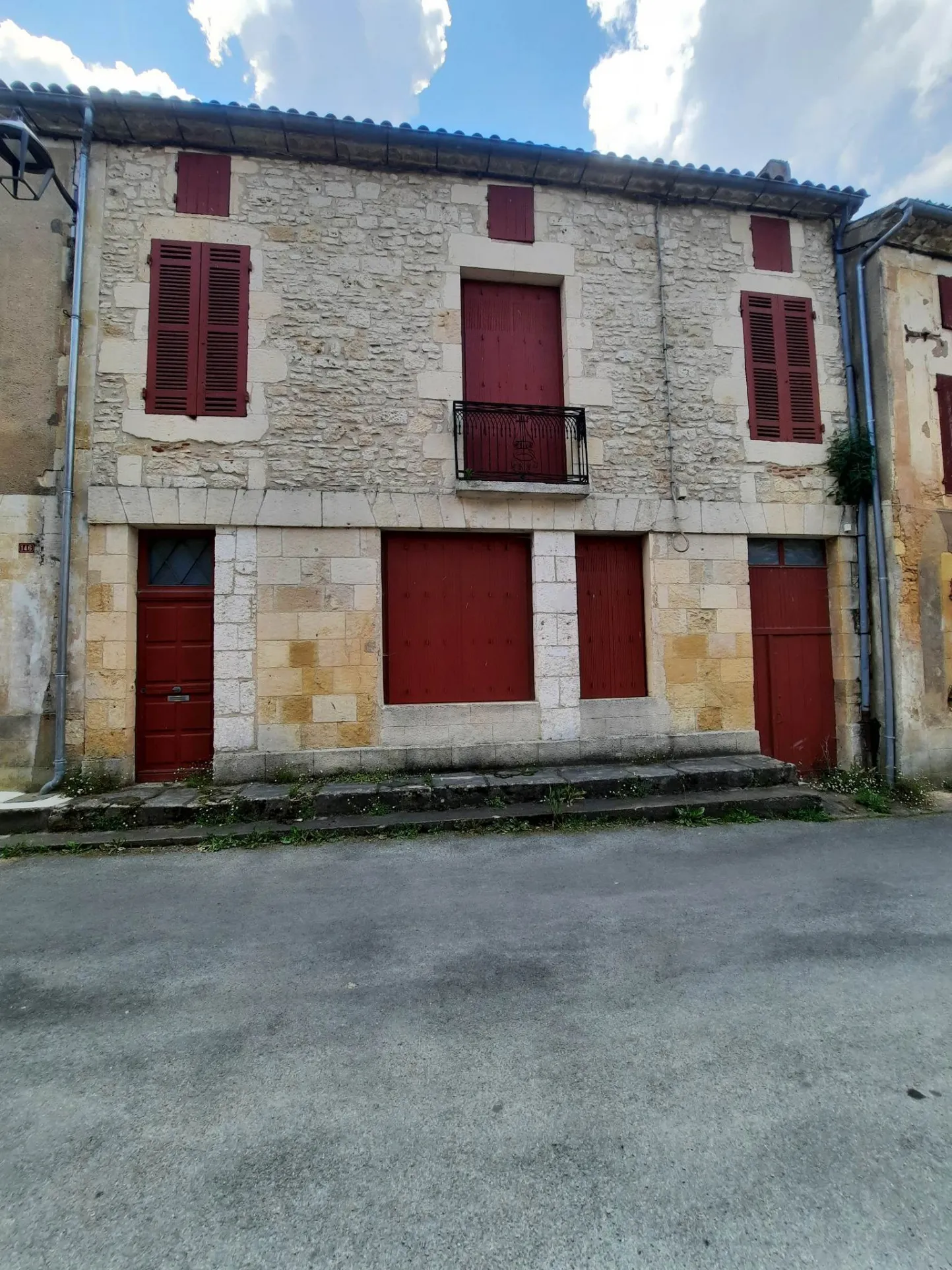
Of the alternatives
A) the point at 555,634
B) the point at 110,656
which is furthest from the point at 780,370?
the point at 110,656

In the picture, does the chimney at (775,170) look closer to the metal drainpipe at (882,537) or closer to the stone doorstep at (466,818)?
the metal drainpipe at (882,537)

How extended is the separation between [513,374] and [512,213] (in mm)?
1794

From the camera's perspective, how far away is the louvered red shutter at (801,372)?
23.4ft

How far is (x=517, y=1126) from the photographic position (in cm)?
191

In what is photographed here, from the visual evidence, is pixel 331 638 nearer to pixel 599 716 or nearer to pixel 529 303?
pixel 599 716

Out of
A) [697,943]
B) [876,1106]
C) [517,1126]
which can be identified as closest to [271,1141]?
[517,1126]

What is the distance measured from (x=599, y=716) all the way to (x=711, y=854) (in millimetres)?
2139

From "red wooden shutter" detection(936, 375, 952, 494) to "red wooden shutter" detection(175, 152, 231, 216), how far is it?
836cm

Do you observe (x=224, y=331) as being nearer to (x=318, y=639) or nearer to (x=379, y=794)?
(x=318, y=639)

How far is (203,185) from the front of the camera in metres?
6.27

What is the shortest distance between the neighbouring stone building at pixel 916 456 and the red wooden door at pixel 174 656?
744 centimetres

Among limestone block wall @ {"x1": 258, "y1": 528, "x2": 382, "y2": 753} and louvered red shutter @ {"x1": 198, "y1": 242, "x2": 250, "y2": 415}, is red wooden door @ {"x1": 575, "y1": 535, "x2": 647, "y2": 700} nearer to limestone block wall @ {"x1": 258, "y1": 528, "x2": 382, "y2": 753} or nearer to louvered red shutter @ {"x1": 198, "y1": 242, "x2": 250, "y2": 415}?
limestone block wall @ {"x1": 258, "y1": 528, "x2": 382, "y2": 753}

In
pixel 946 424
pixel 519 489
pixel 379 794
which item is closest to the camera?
pixel 379 794

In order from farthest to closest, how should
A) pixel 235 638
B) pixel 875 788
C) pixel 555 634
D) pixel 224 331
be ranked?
pixel 875 788 → pixel 555 634 → pixel 224 331 → pixel 235 638
